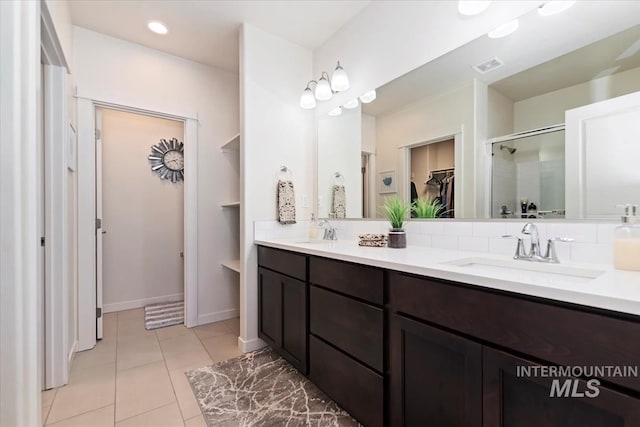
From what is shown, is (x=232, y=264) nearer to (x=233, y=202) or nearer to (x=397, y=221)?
(x=233, y=202)

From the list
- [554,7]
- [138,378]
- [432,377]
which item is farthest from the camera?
[138,378]

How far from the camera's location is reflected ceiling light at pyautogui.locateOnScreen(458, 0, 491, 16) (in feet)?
4.82

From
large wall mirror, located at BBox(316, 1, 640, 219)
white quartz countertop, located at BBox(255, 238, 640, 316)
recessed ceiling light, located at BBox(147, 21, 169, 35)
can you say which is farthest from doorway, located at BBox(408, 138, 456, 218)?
recessed ceiling light, located at BBox(147, 21, 169, 35)

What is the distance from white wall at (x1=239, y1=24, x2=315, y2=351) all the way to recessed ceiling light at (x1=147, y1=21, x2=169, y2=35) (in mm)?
639

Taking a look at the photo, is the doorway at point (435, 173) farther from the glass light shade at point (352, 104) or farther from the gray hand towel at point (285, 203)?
the gray hand towel at point (285, 203)

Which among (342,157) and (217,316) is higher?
(342,157)

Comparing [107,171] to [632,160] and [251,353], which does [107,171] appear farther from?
[632,160]

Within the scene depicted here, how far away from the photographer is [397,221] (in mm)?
1772

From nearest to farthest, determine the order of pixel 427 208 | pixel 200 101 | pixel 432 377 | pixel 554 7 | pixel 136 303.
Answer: pixel 432 377 → pixel 554 7 → pixel 427 208 → pixel 200 101 → pixel 136 303

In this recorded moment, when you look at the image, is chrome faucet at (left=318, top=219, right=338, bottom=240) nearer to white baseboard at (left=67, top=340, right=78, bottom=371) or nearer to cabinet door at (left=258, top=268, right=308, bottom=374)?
cabinet door at (left=258, top=268, right=308, bottom=374)

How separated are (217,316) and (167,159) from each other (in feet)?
6.54

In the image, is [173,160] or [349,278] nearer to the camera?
[349,278]

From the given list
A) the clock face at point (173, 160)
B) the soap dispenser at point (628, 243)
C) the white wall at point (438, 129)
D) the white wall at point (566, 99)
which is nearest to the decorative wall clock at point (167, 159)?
the clock face at point (173, 160)

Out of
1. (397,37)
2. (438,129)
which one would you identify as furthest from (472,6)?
(438,129)
